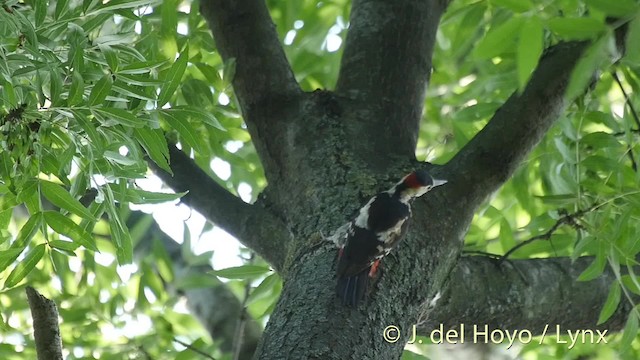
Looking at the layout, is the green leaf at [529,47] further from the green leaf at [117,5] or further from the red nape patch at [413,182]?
the green leaf at [117,5]

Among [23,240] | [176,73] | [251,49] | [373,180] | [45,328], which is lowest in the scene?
[45,328]

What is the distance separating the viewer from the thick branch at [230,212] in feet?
6.70

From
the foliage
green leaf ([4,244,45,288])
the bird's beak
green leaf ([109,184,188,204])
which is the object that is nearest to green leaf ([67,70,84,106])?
the foliage

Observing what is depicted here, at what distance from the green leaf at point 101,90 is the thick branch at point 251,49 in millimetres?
608

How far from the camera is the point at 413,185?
69.5 inches

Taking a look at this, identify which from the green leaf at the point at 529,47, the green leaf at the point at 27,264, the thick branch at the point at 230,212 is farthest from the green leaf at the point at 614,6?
the green leaf at the point at 27,264

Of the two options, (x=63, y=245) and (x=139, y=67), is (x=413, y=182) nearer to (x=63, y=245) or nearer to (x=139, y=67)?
(x=139, y=67)

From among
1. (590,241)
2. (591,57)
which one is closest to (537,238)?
(590,241)

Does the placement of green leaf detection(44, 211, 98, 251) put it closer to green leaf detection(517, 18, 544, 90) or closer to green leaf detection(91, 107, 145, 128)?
green leaf detection(91, 107, 145, 128)

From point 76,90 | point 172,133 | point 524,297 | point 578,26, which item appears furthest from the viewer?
point 172,133

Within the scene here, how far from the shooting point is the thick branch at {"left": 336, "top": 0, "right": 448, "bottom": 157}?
2094 mm

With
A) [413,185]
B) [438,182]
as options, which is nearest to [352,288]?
[413,185]

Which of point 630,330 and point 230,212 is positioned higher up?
point 230,212

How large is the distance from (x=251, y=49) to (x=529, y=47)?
0.95m
